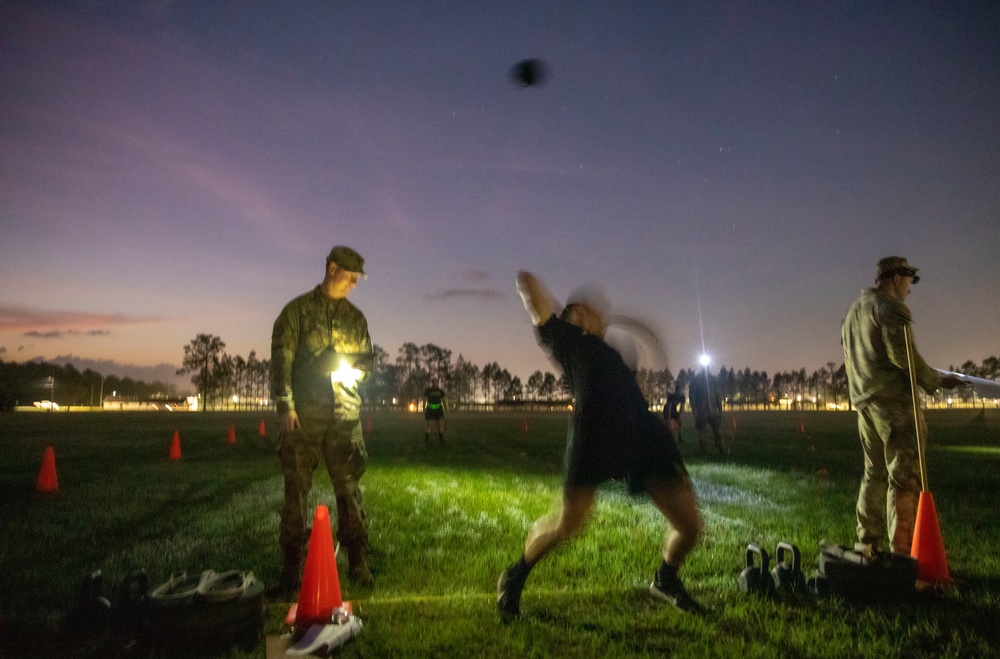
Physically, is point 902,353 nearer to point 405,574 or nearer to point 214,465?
point 405,574

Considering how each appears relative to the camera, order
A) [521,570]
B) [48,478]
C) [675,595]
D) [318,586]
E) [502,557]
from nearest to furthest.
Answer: [318,586], [521,570], [675,595], [502,557], [48,478]

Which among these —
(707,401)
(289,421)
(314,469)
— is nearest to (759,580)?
(314,469)

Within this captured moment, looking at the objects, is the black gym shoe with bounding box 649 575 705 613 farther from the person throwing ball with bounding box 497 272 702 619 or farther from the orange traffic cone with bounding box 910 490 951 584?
the orange traffic cone with bounding box 910 490 951 584

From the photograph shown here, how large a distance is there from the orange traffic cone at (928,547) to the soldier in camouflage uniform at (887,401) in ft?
0.55

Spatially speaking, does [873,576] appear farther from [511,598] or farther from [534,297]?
[534,297]

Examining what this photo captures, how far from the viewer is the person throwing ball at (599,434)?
3943 millimetres

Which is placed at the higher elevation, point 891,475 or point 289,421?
point 289,421

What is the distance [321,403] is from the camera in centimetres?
489

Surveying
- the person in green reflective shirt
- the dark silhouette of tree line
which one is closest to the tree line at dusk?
the dark silhouette of tree line

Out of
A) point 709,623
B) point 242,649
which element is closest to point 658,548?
point 709,623

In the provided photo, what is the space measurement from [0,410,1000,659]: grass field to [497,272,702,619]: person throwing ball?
26.4 inches

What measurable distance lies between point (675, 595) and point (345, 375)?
2862mm

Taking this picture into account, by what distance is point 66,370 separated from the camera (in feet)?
516

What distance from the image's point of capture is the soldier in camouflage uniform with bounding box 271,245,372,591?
4.81m
